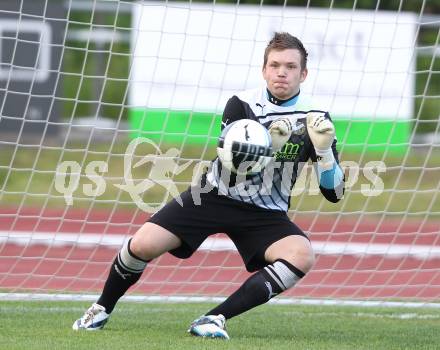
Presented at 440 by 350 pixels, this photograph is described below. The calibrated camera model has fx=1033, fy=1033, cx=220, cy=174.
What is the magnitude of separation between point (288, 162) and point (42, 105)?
6.35m

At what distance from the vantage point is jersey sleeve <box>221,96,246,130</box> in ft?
18.2

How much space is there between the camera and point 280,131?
17.7 feet

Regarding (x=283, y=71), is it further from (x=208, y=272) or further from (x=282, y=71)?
(x=208, y=272)

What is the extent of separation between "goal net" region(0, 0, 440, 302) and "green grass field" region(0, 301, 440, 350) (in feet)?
2.10

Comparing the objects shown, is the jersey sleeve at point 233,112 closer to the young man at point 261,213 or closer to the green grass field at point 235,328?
the young man at point 261,213

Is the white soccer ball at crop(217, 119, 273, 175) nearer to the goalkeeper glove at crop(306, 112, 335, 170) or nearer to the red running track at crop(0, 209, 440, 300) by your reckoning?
the goalkeeper glove at crop(306, 112, 335, 170)

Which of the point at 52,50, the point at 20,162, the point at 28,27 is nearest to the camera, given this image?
the point at 28,27

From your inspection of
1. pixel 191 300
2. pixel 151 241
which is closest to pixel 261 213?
pixel 151 241

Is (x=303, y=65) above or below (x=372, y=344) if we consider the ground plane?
above

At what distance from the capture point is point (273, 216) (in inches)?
221

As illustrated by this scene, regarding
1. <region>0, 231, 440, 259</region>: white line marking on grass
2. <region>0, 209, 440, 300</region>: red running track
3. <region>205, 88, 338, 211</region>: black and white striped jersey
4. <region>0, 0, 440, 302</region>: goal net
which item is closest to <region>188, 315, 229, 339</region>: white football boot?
<region>205, 88, 338, 211</region>: black and white striped jersey

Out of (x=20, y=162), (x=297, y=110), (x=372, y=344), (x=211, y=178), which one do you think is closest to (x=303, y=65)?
(x=297, y=110)

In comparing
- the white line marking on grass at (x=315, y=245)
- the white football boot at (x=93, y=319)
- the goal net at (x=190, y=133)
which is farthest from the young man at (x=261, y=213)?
the white line marking on grass at (x=315, y=245)

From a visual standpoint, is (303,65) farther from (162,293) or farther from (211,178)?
(162,293)
